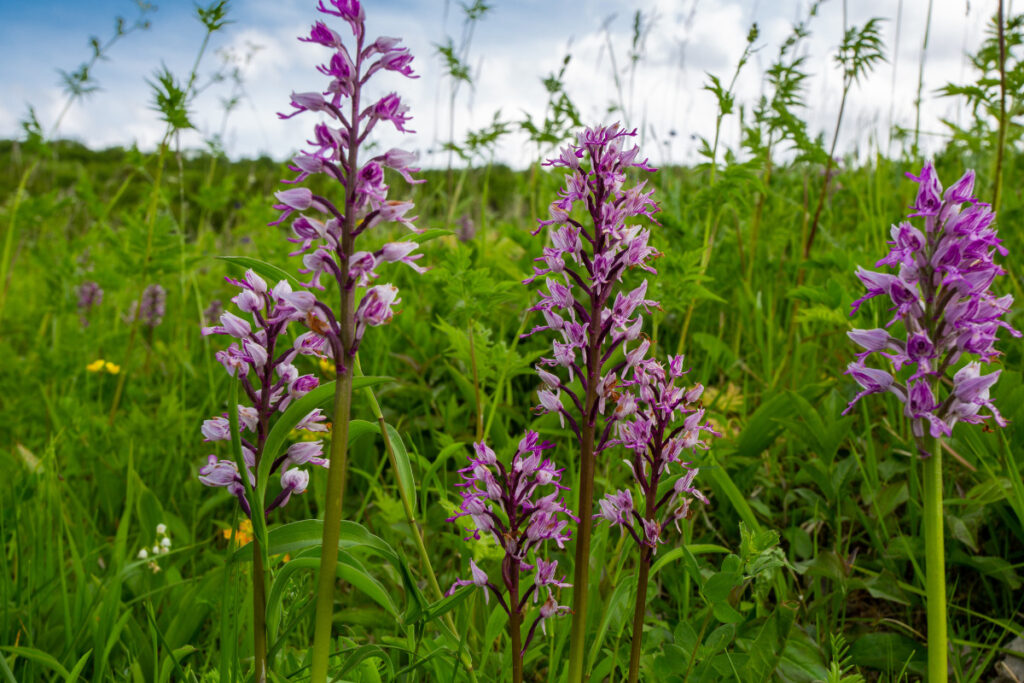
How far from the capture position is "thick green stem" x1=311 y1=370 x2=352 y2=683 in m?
1.25

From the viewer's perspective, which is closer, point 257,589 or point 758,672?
point 257,589

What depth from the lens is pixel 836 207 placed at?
222 inches

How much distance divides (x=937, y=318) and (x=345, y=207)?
1.19 meters

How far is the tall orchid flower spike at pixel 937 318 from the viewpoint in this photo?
1.36 metres

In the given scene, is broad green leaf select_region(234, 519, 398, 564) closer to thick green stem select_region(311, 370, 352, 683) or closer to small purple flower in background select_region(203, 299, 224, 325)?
thick green stem select_region(311, 370, 352, 683)

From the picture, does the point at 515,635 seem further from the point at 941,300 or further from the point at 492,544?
the point at 941,300

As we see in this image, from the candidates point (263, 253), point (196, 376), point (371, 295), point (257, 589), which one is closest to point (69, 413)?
point (196, 376)

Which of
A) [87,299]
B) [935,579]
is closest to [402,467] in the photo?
[935,579]

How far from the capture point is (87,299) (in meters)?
5.82

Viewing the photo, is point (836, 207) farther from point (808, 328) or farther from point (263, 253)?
point (263, 253)

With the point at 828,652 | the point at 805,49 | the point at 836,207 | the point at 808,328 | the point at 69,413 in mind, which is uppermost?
the point at 805,49

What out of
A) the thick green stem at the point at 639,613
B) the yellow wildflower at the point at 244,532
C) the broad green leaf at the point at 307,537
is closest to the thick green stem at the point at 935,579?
the thick green stem at the point at 639,613

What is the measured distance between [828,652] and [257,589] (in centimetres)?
178

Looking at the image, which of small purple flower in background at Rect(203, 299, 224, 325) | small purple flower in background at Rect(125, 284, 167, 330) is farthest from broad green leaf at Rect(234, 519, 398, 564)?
small purple flower in background at Rect(203, 299, 224, 325)
